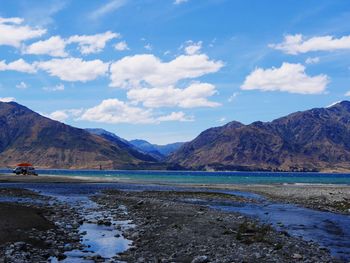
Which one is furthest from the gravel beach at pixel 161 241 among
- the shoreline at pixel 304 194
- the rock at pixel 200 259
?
the shoreline at pixel 304 194

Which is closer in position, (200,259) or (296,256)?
(200,259)

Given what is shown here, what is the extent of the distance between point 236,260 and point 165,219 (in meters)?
15.9

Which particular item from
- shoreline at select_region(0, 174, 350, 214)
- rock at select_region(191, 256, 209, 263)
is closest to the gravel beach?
rock at select_region(191, 256, 209, 263)

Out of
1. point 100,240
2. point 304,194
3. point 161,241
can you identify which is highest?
point 161,241

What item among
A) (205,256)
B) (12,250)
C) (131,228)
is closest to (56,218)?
(131,228)

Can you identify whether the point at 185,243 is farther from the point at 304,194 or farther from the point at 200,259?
the point at 304,194

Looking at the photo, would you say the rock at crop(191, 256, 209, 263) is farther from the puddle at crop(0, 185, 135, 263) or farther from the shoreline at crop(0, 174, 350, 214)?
the shoreline at crop(0, 174, 350, 214)

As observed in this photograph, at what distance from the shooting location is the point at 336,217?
41.8 meters

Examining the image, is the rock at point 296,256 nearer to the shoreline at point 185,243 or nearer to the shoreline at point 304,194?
the shoreline at point 185,243

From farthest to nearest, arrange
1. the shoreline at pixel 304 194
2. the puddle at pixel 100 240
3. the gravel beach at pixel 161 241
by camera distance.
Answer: the shoreline at pixel 304 194, the puddle at pixel 100 240, the gravel beach at pixel 161 241

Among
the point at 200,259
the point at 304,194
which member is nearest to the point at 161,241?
the point at 200,259

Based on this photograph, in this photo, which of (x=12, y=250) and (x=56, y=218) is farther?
(x=56, y=218)

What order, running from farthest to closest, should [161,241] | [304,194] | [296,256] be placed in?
[304,194] → [161,241] → [296,256]

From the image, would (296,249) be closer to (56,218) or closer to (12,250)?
(12,250)
